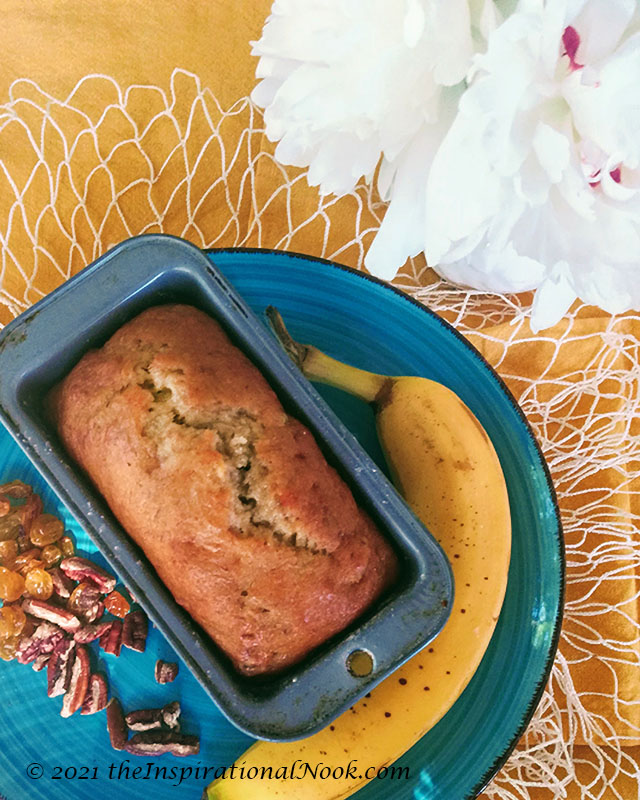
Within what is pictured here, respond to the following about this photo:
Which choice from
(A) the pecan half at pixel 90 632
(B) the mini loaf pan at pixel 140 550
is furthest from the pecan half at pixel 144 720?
(B) the mini loaf pan at pixel 140 550

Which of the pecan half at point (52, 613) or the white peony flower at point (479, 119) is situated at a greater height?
the white peony flower at point (479, 119)

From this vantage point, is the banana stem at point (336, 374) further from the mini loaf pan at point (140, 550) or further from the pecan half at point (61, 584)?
the pecan half at point (61, 584)

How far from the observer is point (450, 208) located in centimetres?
53

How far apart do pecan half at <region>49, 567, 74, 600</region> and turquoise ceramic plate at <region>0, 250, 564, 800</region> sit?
0.05m

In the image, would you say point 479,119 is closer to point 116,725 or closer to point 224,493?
point 224,493

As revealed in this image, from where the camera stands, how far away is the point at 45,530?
92cm

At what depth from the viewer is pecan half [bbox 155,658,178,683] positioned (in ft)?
2.93

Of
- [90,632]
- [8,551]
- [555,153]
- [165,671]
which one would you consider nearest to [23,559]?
[8,551]

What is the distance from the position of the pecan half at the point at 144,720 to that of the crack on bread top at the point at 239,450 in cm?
36

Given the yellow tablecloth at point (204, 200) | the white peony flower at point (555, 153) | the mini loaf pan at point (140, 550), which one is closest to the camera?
the white peony flower at point (555, 153)

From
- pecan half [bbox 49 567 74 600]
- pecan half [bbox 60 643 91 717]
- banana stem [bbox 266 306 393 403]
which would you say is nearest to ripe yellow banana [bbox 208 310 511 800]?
banana stem [bbox 266 306 393 403]

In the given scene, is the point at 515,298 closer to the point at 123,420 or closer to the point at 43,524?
the point at 123,420

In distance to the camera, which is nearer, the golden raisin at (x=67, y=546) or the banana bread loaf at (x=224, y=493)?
the banana bread loaf at (x=224, y=493)

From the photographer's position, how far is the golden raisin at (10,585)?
91 centimetres
